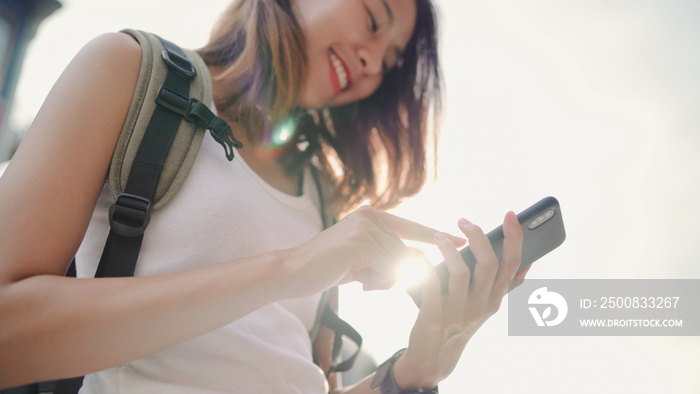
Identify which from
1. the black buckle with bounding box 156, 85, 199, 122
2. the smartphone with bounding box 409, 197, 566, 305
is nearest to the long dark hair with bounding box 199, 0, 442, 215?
the black buckle with bounding box 156, 85, 199, 122

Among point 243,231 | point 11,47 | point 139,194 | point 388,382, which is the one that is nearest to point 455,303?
point 388,382

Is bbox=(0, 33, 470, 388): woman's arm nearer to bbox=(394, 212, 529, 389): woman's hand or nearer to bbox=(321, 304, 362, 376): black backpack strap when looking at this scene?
bbox=(394, 212, 529, 389): woman's hand

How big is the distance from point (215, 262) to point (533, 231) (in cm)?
44

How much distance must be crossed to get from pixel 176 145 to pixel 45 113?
0.43 feet

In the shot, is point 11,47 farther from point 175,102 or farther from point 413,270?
point 413,270

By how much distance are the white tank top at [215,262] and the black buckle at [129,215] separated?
0.16 feet

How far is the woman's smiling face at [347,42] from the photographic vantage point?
29.2 inches

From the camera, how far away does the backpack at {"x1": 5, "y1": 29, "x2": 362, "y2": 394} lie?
1.52 ft

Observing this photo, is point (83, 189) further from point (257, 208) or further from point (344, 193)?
point (344, 193)

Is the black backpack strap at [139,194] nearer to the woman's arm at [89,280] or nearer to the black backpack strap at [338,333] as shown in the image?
the woman's arm at [89,280]

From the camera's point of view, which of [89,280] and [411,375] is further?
[411,375]

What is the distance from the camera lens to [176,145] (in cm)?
51

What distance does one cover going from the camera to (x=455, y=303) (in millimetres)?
615

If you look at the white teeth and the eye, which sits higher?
the eye
